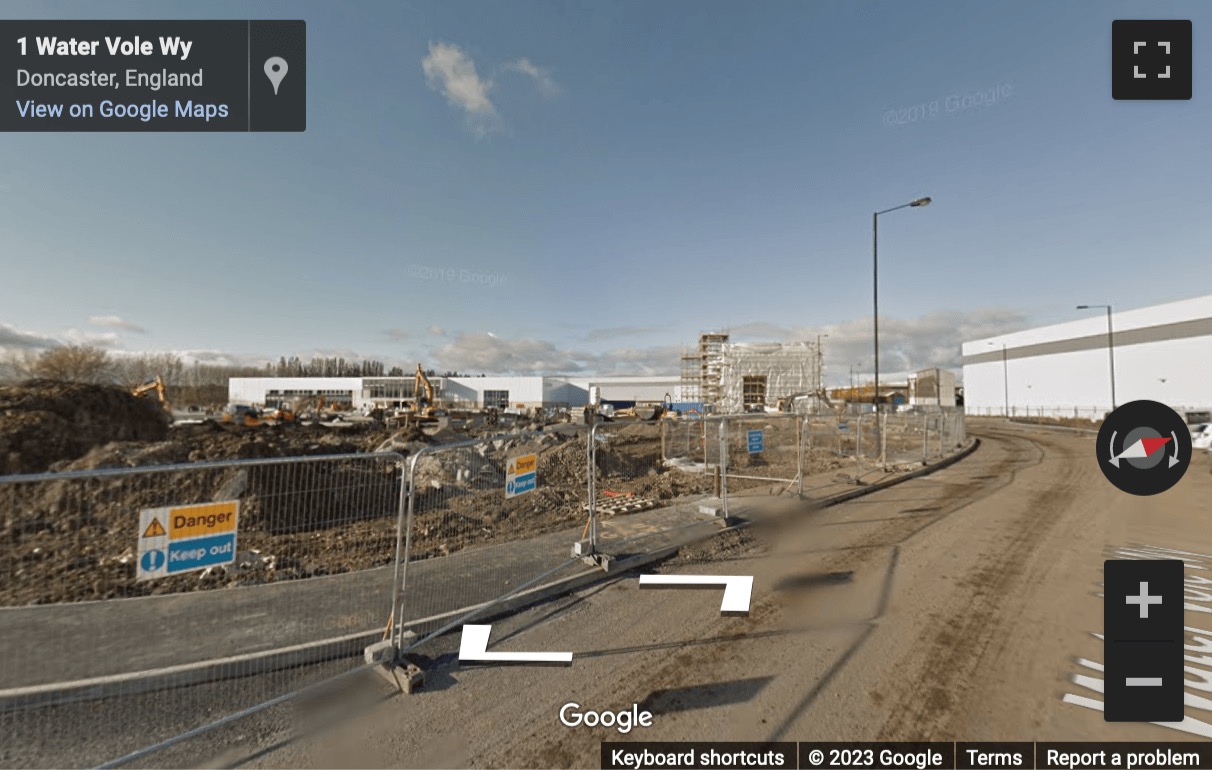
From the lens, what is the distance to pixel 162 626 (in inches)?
179

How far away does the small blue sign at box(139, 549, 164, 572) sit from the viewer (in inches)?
137

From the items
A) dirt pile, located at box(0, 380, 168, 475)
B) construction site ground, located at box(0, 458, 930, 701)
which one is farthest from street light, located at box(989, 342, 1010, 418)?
dirt pile, located at box(0, 380, 168, 475)

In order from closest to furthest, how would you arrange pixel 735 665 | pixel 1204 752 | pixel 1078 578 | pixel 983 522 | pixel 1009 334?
pixel 1204 752 → pixel 735 665 → pixel 1078 578 → pixel 983 522 → pixel 1009 334

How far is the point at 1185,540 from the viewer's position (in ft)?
26.9

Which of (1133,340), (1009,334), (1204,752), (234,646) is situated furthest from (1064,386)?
(234,646)

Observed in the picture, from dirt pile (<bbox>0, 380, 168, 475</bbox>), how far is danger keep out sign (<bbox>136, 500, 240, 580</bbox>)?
16559mm

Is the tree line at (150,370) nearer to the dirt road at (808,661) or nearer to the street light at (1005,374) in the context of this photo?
the dirt road at (808,661)

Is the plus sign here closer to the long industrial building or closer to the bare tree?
the long industrial building

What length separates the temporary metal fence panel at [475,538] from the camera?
16.8 feet

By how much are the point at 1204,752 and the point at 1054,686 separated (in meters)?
0.80

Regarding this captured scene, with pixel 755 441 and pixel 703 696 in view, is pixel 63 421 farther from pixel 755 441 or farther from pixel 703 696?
pixel 703 696

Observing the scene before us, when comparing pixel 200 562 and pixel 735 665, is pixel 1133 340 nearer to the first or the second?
pixel 735 665

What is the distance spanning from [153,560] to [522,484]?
350cm

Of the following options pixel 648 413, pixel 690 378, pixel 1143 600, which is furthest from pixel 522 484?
pixel 690 378
